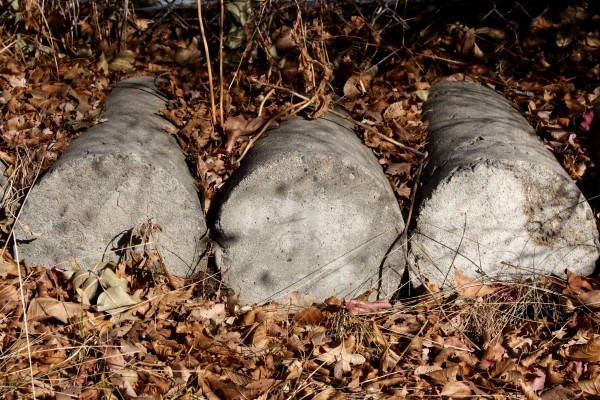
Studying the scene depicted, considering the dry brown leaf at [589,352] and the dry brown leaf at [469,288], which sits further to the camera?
the dry brown leaf at [469,288]

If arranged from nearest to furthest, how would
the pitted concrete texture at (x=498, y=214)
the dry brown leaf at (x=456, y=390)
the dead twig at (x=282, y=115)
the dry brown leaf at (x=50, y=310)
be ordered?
the dry brown leaf at (x=456, y=390) → the dry brown leaf at (x=50, y=310) → the pitted concrete texture at (x=498, y=214) → the dead twig at (x=282, y=115)

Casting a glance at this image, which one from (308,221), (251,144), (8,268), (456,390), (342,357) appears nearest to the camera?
(456,390)

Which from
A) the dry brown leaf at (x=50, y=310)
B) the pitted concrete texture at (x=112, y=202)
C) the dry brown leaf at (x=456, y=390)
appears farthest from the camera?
the pitted concrete texture at (x=112, y=202)

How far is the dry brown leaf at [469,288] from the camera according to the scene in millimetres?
3424

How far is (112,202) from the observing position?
10.7ft

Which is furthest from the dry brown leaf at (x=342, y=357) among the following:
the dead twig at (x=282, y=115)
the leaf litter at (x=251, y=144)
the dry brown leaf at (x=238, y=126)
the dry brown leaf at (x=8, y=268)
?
the dry brown leaf at (x=8, y=268)

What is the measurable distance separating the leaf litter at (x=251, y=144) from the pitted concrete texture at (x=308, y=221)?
113 mm

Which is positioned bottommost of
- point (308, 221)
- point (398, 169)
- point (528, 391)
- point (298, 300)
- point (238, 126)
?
point (298, 300)

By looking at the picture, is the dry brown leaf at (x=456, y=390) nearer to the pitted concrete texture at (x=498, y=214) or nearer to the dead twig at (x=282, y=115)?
the pitted concrete texture at (x=498, y=214)

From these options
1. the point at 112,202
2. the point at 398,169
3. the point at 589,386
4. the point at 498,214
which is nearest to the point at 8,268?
the point at 112,202

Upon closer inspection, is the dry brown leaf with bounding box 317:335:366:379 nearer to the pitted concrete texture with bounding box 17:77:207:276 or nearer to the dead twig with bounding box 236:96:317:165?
the pitted concrete texture with bounding box 17:77:207:276

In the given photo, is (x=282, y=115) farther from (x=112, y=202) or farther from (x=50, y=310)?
(x=50, y=310)

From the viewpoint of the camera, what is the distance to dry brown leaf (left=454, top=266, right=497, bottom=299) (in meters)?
3.42

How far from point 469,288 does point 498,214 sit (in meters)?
0.39
